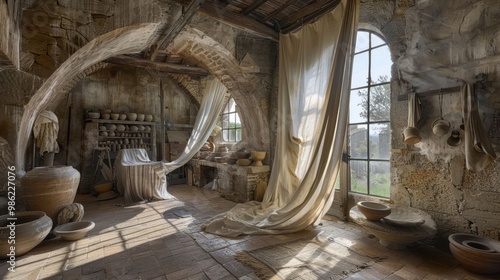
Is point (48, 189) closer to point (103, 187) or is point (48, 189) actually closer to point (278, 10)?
point (103, 187)

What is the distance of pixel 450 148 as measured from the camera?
8.23 feet

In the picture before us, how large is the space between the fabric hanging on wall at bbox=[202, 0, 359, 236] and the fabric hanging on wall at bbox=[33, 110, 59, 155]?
3.50 metres

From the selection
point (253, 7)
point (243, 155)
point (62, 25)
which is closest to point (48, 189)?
point (62, 25)

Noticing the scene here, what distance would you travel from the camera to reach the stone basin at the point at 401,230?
229 cm

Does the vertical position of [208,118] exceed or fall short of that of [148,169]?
it exceeds it

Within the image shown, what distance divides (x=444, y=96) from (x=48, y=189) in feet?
16.1

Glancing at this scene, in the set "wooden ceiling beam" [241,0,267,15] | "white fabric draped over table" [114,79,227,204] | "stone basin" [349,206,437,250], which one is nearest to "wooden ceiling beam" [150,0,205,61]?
"wooden ceiling beam" [241,0,267,15]

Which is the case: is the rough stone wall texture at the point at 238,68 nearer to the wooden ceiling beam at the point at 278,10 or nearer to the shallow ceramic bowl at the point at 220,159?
the wooden ceiling beam at the point at 278,10

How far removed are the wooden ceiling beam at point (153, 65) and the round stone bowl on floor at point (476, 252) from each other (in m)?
6.28

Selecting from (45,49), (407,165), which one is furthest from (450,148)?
(45,49)

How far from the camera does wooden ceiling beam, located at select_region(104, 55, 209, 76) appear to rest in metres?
5.47

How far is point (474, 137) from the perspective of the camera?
7.25 feet

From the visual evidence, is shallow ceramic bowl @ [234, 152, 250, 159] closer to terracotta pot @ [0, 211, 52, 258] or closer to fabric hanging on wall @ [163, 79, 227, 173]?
fabric hanging on wall @ [163, 79, 227, 173]

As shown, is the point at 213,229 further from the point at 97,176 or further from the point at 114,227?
the point at 97,176
